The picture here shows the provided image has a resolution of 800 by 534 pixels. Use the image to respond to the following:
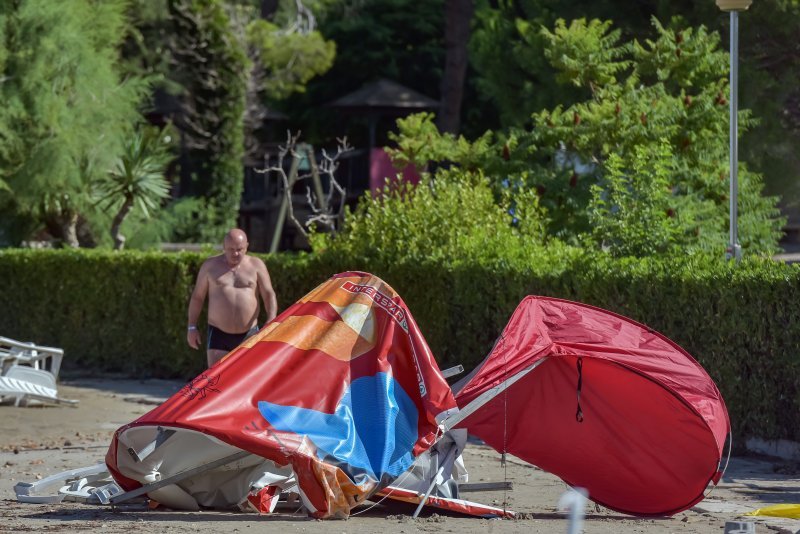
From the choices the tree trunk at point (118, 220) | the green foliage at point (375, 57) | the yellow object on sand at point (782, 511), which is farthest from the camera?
the green foliage at point (375, 57)

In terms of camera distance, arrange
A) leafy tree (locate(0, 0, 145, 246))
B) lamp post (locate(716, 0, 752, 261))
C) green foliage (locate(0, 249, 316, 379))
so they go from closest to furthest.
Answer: lamp post (locate(716, 0, 752, 261))
green foliage (locate(0, 249, 316, 379))
leafy tree (locate(0, 0, 145, 246))

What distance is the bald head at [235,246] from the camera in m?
11.5

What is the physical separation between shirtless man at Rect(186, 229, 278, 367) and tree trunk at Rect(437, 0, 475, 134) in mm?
22736

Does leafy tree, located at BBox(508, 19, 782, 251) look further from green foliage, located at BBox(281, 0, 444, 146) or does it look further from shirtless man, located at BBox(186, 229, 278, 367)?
green foliage, located at BBox(281, 0, 444, 146)

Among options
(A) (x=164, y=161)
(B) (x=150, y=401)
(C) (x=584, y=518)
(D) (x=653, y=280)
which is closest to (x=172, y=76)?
(A) (x=164, y=161)

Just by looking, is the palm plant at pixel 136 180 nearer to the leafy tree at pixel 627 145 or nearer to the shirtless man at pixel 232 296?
the leafy tree at pixel 627 145

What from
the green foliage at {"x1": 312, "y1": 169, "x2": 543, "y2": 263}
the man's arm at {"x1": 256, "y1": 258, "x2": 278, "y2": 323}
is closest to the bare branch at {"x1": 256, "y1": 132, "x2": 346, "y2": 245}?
the green foliage at {"x1": 312, "y1": 169, "x2": 543, "y2": 263}

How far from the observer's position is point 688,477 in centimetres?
874

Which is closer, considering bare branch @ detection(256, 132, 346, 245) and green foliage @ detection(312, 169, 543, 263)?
green foliage @ detection(312, 169, 543, 263)

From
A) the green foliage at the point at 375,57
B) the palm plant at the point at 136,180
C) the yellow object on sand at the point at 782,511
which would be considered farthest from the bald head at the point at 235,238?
the green foliage at the point at 375,57

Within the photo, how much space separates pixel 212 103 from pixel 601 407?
26.9 meters

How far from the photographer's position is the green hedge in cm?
1129

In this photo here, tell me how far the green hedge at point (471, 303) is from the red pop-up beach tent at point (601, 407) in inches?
101

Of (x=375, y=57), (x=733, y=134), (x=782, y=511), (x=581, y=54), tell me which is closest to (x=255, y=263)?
(x=782, y=511)
